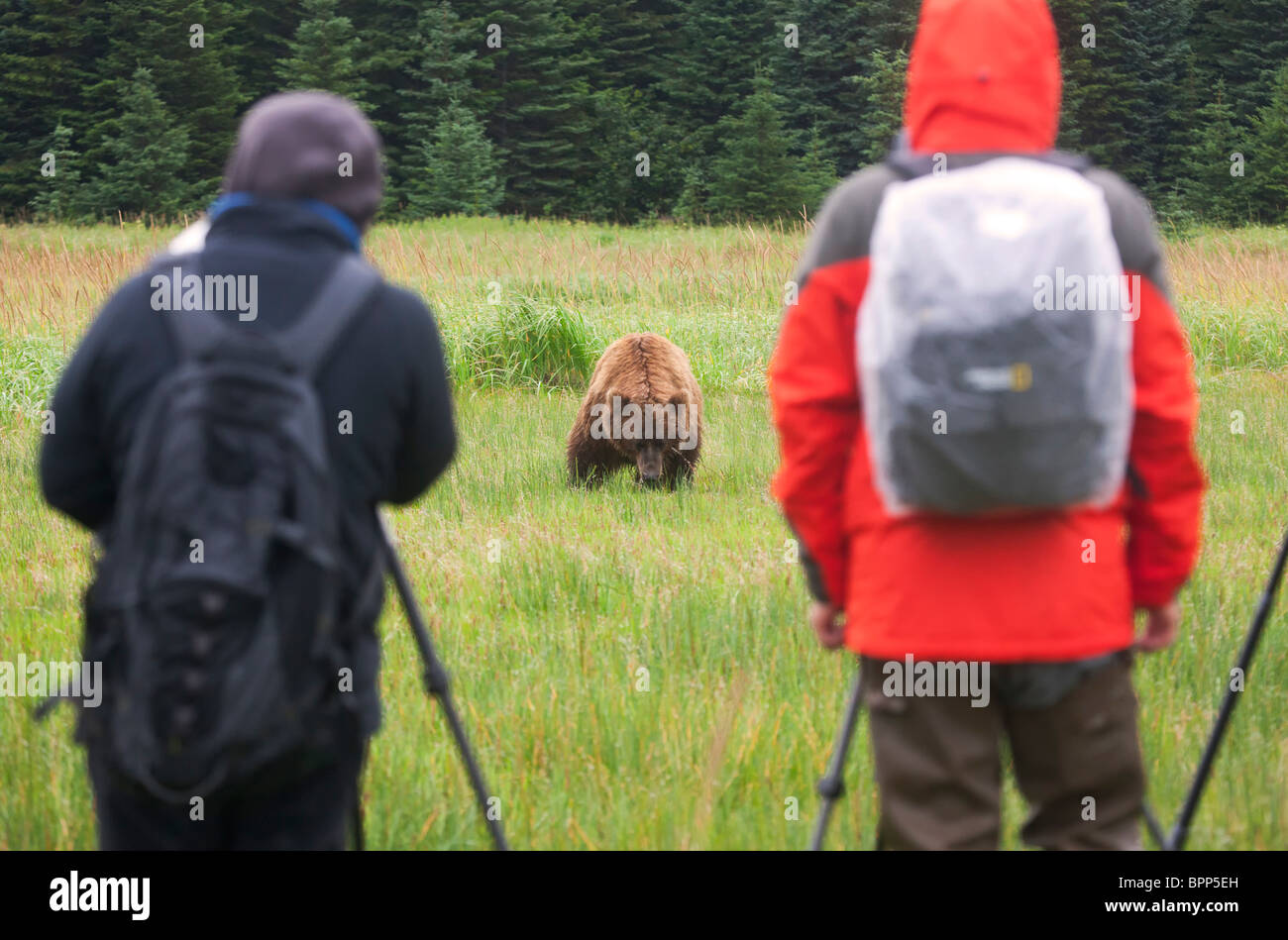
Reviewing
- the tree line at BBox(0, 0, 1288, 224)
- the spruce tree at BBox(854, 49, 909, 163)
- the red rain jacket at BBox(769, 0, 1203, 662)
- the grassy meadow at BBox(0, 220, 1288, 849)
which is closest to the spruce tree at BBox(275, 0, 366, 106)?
the tree line at BBox(0, 0, 1288, 224)

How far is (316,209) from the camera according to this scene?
228cm

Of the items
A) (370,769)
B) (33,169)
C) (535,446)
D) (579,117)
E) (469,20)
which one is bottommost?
(370,769)

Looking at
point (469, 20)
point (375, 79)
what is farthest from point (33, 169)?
point (469, 20)

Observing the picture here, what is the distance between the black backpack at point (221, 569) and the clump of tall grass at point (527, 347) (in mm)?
11081

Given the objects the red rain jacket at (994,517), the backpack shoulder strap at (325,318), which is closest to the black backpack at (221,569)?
the backpack shoulder strap at (325,318)

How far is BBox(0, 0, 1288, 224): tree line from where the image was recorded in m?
44.4

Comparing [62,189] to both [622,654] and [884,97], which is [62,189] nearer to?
[884,97]

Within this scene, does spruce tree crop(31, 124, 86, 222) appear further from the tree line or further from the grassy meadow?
the grassy meadow

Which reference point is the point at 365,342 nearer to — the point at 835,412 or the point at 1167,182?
the point at 835,412

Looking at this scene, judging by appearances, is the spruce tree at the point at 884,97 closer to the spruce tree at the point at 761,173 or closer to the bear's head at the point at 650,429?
the spruce tree at the point at 761,173

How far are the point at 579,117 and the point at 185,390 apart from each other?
50.8 metres

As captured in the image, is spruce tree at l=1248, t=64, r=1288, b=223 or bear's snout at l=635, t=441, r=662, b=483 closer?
bear's snout at l=635, t=441, r=662, b=483

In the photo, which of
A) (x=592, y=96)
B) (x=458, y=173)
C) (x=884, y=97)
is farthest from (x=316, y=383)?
(x=592, y=96)

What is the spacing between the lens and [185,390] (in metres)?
2.07
